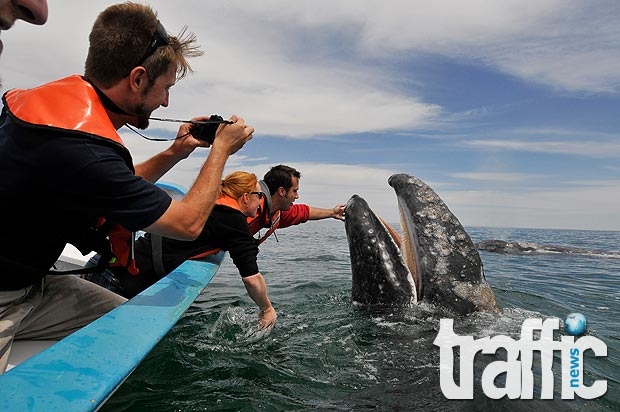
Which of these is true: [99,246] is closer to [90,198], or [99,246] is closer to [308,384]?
[90,198]

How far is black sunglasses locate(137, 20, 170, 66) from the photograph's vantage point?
3.01 m

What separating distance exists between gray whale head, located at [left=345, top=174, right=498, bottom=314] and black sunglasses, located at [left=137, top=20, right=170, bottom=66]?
8.89 feet

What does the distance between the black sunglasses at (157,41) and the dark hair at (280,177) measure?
3906 mm

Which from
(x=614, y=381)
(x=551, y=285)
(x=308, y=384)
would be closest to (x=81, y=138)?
(x=308, y=384)

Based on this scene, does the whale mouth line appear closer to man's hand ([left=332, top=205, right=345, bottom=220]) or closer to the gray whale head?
the gray whale head

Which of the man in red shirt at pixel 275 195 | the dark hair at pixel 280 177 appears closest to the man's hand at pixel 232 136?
the man in red shirt at pixel 275 195

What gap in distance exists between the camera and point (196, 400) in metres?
3.47

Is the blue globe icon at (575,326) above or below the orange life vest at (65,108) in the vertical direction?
below

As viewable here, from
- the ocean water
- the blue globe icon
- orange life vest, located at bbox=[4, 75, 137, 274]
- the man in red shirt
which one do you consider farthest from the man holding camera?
the blue globe icon

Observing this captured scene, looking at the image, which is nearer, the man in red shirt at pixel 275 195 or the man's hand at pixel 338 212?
the man in red shirt at pixel 275 195

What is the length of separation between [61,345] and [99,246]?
39.2 inches

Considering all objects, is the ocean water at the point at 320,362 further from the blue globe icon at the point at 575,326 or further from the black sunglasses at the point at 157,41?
the black sunglasses at the point at 157,41

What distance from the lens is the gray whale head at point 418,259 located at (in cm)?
466

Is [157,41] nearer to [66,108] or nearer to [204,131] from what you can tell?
[66,108]
